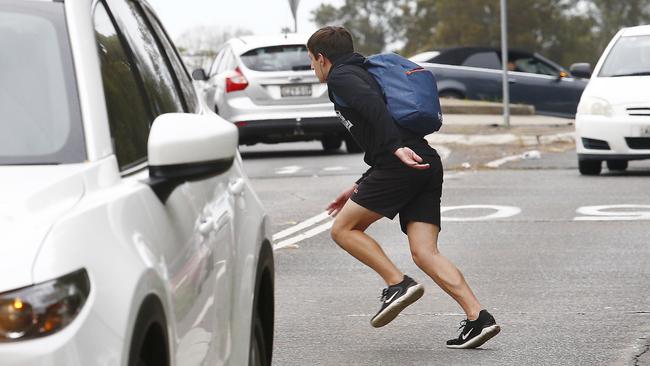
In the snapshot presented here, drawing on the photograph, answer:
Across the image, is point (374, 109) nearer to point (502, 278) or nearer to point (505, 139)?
point (502, 278)

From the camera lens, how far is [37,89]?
399 cm

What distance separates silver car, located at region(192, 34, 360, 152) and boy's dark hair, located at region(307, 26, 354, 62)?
13008 millimetres

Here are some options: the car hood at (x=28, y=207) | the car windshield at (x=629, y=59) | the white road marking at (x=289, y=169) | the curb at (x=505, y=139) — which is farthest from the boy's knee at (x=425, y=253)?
the curb at (x=505, y=139)

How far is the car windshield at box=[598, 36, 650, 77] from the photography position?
60.6 feet

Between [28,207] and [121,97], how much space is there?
3.29ft

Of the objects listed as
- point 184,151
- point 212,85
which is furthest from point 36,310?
point 212,85

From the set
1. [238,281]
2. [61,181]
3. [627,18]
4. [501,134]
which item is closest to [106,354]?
[61,181]

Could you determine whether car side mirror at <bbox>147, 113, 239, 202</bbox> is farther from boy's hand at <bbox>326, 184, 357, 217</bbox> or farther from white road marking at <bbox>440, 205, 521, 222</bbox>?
white road marking at <bbox>440, 205, 521, 222</bbox>

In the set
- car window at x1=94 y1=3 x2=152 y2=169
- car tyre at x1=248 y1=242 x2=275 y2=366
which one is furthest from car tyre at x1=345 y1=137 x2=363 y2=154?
car window at x1=94 y1=3 x2=152 y2=169

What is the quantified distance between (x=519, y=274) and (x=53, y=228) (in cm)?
739

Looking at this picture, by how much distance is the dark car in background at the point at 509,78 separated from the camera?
100 ft

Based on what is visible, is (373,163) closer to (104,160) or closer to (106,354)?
(104,160)

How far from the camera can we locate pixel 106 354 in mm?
3205

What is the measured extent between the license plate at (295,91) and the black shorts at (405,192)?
13262 millimetres
